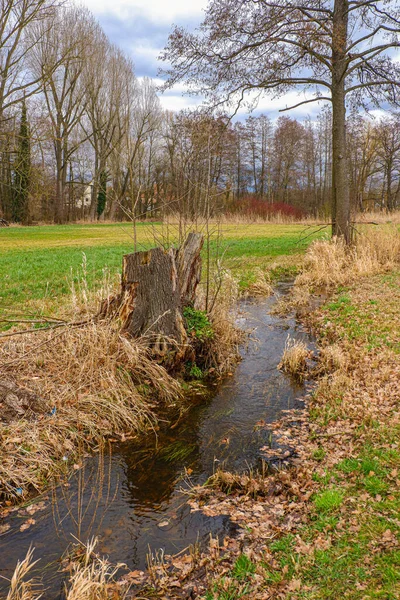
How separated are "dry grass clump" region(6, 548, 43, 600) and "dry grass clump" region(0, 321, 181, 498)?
1.04 meters

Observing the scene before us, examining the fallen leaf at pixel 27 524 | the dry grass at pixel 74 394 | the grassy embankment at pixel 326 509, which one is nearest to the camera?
the grassy embankment at pixel 326 509

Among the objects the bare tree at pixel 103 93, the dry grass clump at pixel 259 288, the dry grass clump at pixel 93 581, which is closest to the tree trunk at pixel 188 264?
the dry grass clump at pixel 93 581

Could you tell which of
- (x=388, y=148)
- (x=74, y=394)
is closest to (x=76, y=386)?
(x=74, y=394)

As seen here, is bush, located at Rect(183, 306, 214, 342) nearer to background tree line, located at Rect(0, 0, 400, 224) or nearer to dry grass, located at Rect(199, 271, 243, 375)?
dry grass, located at Rect(199, 271, 243, 375)

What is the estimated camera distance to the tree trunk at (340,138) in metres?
12.4

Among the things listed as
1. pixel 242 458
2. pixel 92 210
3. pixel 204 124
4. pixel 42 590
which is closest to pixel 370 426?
pixel 242 458

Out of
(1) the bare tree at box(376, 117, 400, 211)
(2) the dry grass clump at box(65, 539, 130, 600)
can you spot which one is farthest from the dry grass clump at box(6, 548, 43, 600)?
(1) the bare tree at box(376, 117, 400, 211)

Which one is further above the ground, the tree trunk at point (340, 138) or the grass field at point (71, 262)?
the tree trunk at point (340, 138)

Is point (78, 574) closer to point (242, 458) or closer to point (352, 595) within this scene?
point (352, 595)

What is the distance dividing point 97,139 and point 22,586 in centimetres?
4065

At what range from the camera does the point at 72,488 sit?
4004mm

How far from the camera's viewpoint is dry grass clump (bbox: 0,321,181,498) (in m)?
4.16

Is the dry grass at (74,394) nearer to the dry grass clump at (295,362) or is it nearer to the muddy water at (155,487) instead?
the muddy water at (155,487)

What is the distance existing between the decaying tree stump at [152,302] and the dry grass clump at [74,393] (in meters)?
0.22
